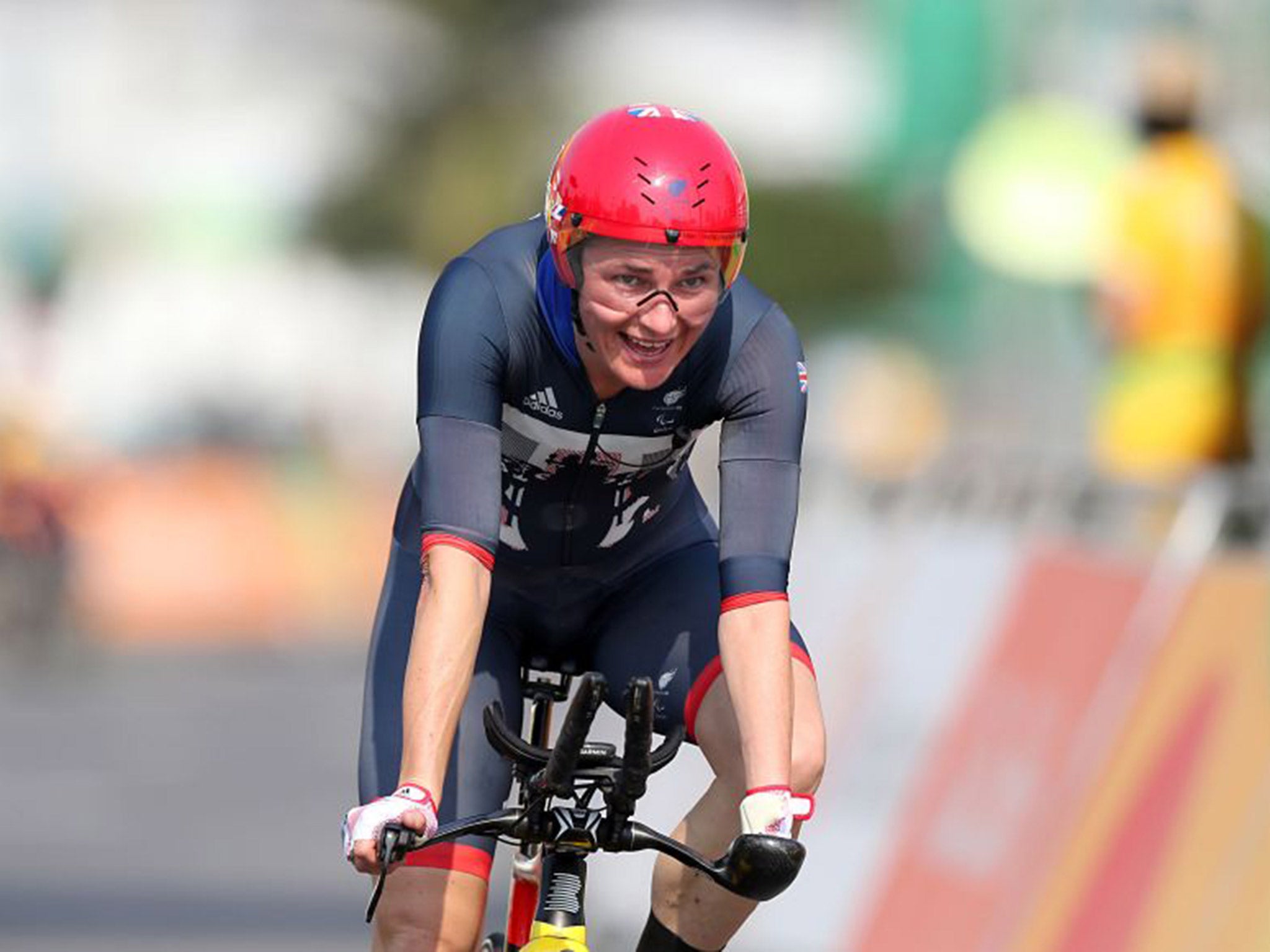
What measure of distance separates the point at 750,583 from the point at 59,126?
6124 centimetres

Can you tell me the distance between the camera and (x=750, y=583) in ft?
17.9

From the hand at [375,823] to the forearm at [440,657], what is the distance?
19cm

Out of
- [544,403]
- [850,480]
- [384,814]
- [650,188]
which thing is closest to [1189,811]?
[544,403]

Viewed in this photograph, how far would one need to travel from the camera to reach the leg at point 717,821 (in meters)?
5.64

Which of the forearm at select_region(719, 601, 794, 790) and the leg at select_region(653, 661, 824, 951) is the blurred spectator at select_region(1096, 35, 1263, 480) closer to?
the leg at select_region(653, 661, 824, 951)

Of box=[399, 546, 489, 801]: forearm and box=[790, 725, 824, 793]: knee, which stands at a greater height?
box=[399, 546, 489, 801]: forearm

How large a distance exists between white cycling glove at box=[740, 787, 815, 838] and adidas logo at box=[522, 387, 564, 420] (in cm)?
85

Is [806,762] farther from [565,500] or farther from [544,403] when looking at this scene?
[544,403]

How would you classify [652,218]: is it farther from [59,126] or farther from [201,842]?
[59,126]

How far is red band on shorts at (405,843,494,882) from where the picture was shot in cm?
557

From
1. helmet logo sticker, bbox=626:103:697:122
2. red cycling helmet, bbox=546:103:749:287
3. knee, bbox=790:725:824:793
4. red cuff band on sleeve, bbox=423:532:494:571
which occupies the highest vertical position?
helmet logo sticker, bbox=626:103:697:122

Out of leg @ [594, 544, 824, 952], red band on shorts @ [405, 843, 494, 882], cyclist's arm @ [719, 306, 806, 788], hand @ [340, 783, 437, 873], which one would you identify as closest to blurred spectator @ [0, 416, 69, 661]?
leg @ [594, 544, 824, 952]

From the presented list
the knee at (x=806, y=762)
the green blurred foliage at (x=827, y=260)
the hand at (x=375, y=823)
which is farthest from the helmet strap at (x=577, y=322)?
the green blurred foliage at (x=827, y=260)

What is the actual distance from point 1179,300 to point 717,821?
555 cm
